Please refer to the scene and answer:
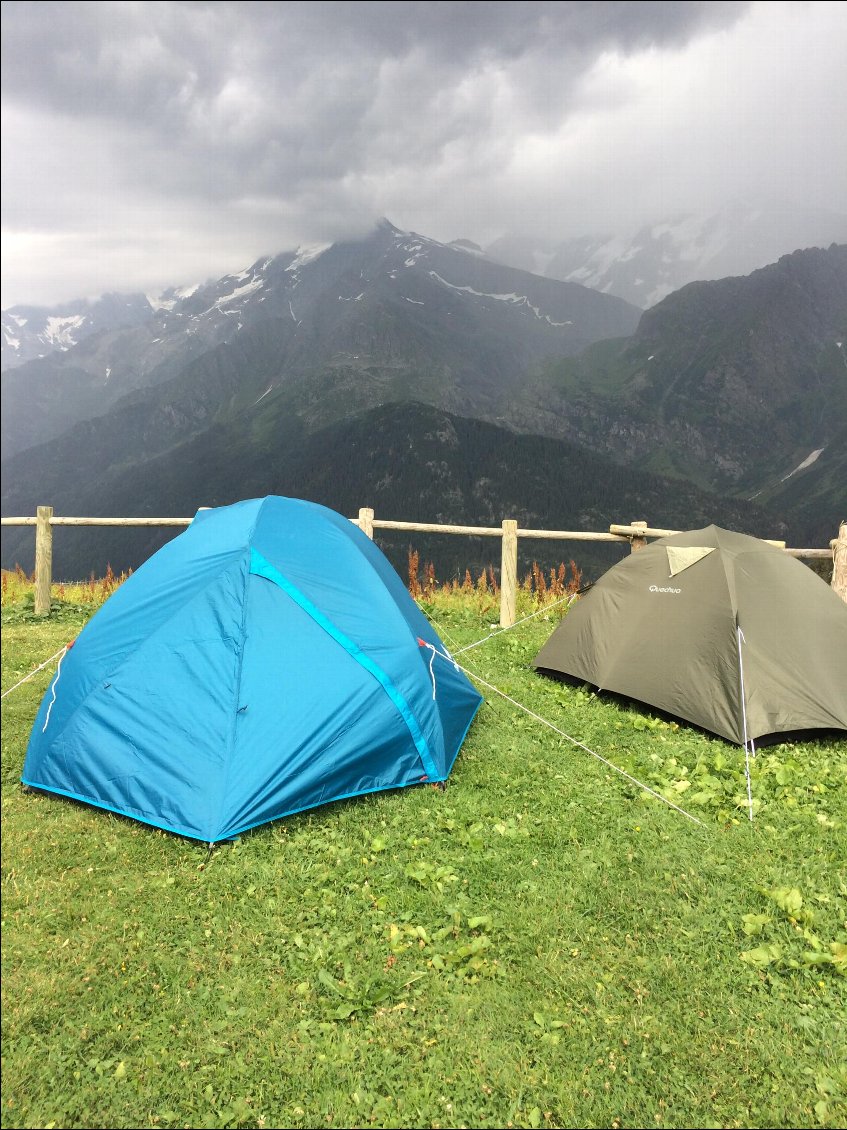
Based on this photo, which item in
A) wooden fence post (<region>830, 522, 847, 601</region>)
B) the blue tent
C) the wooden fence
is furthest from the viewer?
the wooden fence

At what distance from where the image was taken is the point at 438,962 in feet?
11.4

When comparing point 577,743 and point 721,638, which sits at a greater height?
point 721,638

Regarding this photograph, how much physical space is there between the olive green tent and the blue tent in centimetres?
265

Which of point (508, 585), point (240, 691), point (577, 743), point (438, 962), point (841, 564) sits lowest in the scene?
point (438, 962)

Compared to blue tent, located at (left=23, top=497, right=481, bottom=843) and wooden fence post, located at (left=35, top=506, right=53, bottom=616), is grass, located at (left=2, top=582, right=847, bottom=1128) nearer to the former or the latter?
blue tent, located at (left=23, top=497, right=481, bottom=843)

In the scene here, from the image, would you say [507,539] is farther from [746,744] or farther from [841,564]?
[746,744]


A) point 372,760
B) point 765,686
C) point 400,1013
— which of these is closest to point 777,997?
point 400,1013

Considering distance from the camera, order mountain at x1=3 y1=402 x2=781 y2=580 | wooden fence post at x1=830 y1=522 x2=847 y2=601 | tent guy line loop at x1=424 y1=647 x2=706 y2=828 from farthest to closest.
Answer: mountain at x1=3 y1=402 x2=781 y2=580
wooden fence post at x1=830 y1=522 x2=847 y2=601
tent guy line loop at x1=424 y1=647 x2=706 y2=828

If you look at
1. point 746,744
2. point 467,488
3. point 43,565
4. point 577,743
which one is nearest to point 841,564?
point 746,744

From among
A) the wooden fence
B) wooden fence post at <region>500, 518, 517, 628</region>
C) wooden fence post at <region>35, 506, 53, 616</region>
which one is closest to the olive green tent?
the wooden fence

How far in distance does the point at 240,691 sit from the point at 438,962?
7.01ft

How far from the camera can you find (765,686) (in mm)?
6285

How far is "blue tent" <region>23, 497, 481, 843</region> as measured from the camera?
14.4 feet

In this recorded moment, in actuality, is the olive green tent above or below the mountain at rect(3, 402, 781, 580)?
below
